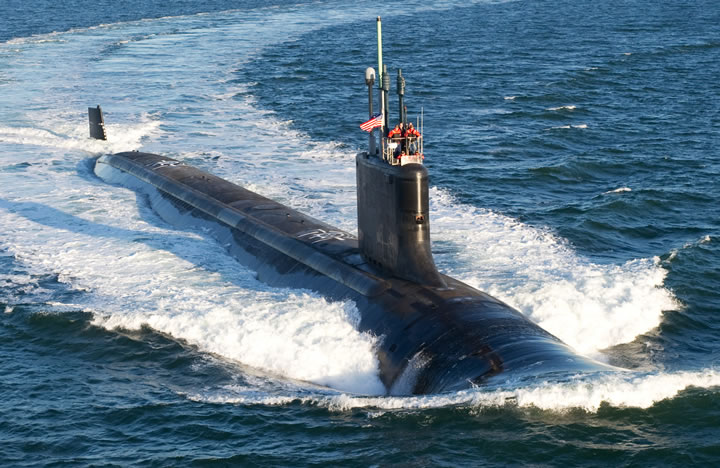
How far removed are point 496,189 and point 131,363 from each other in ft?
61.7

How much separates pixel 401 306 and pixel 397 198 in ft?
8.41

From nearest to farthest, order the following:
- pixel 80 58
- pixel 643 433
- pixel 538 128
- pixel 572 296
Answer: pixel 643 433 < pixel 572 296 < pixel 538 128 < pixel 80 58

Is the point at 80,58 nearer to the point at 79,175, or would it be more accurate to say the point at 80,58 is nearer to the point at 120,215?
the point at 79,175

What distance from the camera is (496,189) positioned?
36844 millimetres

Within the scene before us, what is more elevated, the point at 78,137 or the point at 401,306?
the point at 78,137

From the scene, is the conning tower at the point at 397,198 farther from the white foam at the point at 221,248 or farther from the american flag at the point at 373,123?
the white foam at the point at 221,248

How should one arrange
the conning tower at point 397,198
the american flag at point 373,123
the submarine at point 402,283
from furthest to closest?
1. the american flag at point 373,123
2. the conning tower at point 397,198
3. the submarine at point 402,283

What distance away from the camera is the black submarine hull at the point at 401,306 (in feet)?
62.0

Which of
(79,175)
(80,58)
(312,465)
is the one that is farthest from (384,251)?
(80,58)

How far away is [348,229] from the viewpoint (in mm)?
31750

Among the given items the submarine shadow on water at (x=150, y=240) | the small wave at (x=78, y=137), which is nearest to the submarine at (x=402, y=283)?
the submarine shadow on water at (x=150, y=240)

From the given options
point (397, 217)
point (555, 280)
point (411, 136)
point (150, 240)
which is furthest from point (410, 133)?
point (150, 240)

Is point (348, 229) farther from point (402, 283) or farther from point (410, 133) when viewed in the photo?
point (410, 133)

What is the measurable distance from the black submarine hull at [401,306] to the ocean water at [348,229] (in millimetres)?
681
